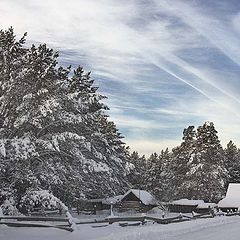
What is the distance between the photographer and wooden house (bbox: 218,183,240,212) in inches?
2245

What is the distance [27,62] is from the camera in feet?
110

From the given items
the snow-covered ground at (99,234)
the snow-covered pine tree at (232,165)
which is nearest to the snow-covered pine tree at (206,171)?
the snow-covered pine tree at (232,165)

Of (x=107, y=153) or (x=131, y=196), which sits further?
(x=131, y=196)

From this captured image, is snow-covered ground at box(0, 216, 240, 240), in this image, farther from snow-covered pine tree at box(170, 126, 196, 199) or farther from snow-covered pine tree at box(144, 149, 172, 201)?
snow-covered pine tree at box(144, 149, 172, 201)

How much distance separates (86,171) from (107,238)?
17.6 meters

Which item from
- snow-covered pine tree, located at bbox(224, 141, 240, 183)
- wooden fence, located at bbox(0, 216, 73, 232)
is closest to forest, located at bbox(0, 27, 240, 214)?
wooden fence, located at bbox(0, 216, 73, 232)

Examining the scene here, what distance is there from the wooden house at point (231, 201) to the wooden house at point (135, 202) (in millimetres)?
11464

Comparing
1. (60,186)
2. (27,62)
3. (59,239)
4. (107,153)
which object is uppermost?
(27,62)

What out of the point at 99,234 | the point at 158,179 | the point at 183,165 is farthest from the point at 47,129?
the point at 158,179

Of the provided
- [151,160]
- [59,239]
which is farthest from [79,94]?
[151,160]

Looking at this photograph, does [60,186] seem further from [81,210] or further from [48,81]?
[81,210]

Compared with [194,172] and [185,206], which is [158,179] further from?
[185,206]

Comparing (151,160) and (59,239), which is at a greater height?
(151,160)

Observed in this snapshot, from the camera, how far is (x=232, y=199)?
59.2 metres
